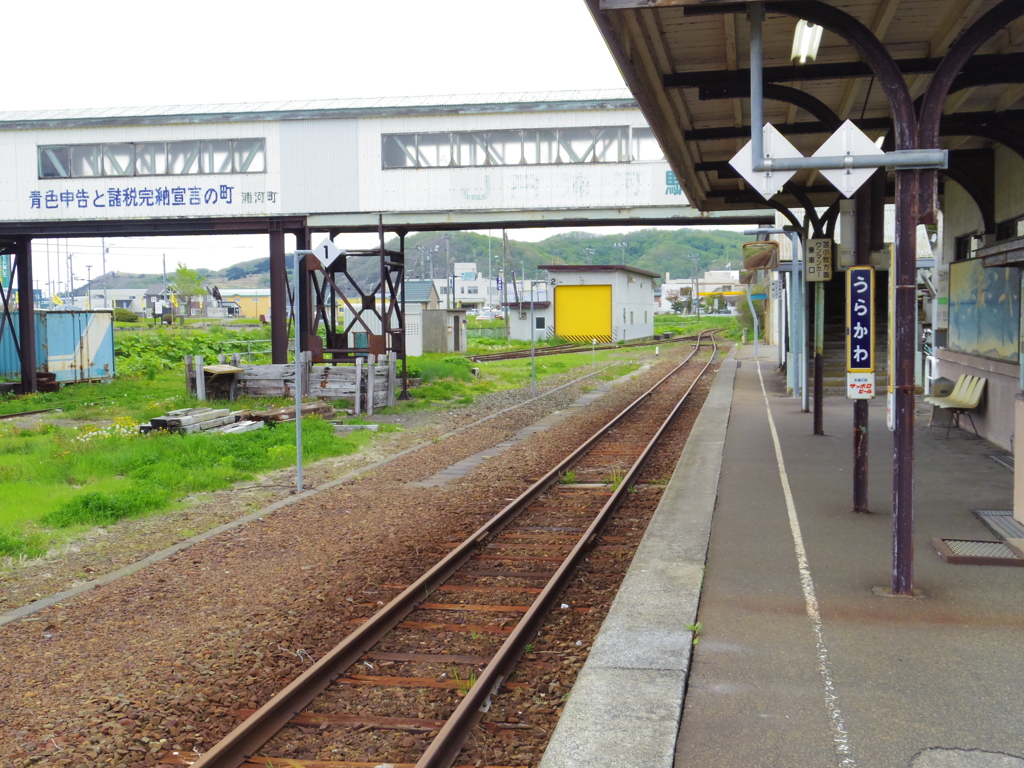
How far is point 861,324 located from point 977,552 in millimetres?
2060

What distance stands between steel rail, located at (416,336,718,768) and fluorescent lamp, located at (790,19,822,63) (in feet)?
15.6

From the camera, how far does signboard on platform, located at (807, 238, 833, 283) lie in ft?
44.0

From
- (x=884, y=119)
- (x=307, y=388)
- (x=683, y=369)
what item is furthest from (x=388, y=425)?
(x=683, y=369)

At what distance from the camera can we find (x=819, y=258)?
1356 centimetres

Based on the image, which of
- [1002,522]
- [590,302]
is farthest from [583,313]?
[1002,522]

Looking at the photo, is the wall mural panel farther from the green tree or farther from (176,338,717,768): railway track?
the green tree

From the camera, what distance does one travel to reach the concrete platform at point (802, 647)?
4.41 m

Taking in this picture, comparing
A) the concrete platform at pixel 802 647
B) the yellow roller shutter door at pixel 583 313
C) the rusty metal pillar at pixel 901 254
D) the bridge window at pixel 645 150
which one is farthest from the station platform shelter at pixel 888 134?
the yellow roller shutter door at pixel 583 313

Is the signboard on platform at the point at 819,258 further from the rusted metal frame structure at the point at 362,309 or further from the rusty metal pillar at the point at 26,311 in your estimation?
the rusty metal pillar at the point at 26,311

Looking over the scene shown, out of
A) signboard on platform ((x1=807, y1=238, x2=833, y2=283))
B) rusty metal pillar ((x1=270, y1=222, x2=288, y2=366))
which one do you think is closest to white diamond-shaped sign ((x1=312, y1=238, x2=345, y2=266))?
rusty metal pillar ((x1=270, y1=222, x2=288, y2=366))

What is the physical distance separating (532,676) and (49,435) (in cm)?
1378

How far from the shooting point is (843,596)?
661 centimetres

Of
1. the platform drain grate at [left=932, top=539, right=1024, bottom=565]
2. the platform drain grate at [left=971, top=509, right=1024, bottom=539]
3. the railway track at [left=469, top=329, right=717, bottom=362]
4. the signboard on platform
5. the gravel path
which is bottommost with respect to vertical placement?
Answer: the gravel path

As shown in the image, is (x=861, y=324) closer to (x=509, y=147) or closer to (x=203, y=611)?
(x=203, y=611)
